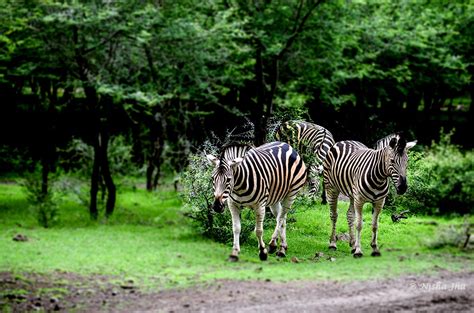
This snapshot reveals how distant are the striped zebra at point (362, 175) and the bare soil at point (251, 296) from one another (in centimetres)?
133

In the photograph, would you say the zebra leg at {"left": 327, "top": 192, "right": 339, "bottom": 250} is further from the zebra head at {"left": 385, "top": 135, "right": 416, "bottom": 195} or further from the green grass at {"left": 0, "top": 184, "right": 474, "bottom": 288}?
the zebra head at {"left": 385, "top": 135, "right": 416, "bottom": 195}

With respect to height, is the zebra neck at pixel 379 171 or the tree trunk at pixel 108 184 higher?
the zebra neck at pixel 379 171

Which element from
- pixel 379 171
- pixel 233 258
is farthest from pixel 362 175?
pixel 233 258

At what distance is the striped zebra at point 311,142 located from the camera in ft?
42.8

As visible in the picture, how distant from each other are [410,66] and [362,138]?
958 cm

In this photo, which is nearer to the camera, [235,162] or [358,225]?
[235,162]

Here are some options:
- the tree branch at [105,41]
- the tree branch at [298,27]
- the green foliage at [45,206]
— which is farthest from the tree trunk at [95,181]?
the tree branch at [298,27]

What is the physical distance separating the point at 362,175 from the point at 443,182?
55.5 inches

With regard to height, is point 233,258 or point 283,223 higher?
point 283,223

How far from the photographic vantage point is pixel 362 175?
10.6 m

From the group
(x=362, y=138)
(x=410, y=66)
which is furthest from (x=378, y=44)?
(x=362, y=138)

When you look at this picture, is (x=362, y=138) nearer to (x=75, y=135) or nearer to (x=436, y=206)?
(x=436, y=206)

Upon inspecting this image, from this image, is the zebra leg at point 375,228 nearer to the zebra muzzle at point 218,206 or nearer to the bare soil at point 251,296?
the bare soil at point 251,296

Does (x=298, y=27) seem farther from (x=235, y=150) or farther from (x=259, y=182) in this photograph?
(x=259, y=182)
